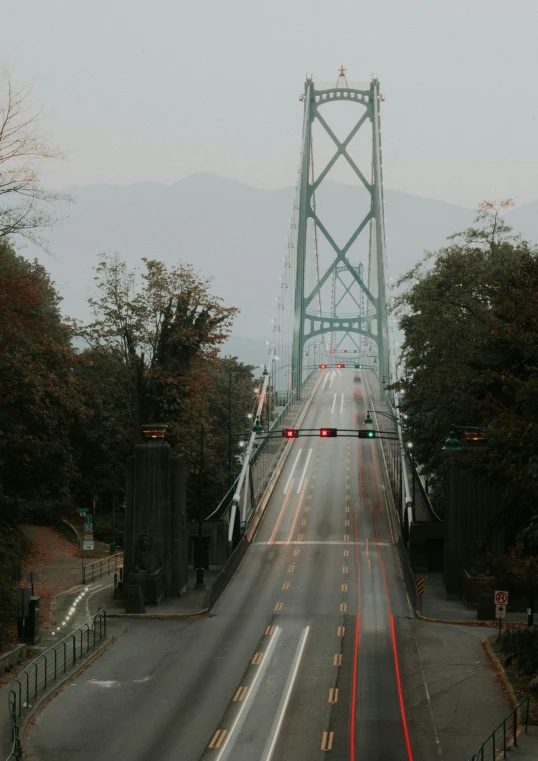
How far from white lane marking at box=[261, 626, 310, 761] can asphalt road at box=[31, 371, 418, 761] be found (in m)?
0.03

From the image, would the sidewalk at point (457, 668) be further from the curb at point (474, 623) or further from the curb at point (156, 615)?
the curb at point (156, 615)

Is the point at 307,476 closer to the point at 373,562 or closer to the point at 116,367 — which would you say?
the point at 116,367

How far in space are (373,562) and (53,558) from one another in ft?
55.5

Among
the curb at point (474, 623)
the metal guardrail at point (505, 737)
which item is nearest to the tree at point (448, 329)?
the curb at point (474, 623)

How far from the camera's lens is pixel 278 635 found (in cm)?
3784

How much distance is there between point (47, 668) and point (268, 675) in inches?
254

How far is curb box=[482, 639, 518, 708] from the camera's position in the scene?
1134 inches

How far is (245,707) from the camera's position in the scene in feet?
93.0

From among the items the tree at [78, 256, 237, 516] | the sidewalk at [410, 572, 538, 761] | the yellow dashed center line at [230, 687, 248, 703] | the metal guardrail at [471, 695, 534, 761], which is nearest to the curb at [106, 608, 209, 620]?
the sidewalk at [410, 572, 538, 761]

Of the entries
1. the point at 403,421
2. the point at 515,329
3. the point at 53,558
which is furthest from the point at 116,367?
Answer: the point at 515,329

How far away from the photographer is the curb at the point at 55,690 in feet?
Answer: 84.7

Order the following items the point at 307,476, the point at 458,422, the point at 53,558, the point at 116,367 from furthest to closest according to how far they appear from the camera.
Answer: the point at 307,476 → the point at 116,367 → the point at 53,558 → the point at 458,422

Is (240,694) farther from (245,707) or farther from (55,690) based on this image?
(55,690)

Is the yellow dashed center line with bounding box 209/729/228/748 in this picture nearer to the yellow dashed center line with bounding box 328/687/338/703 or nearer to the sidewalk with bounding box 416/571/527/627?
the yellow dashed center line with bounding box 328/687/338/703
